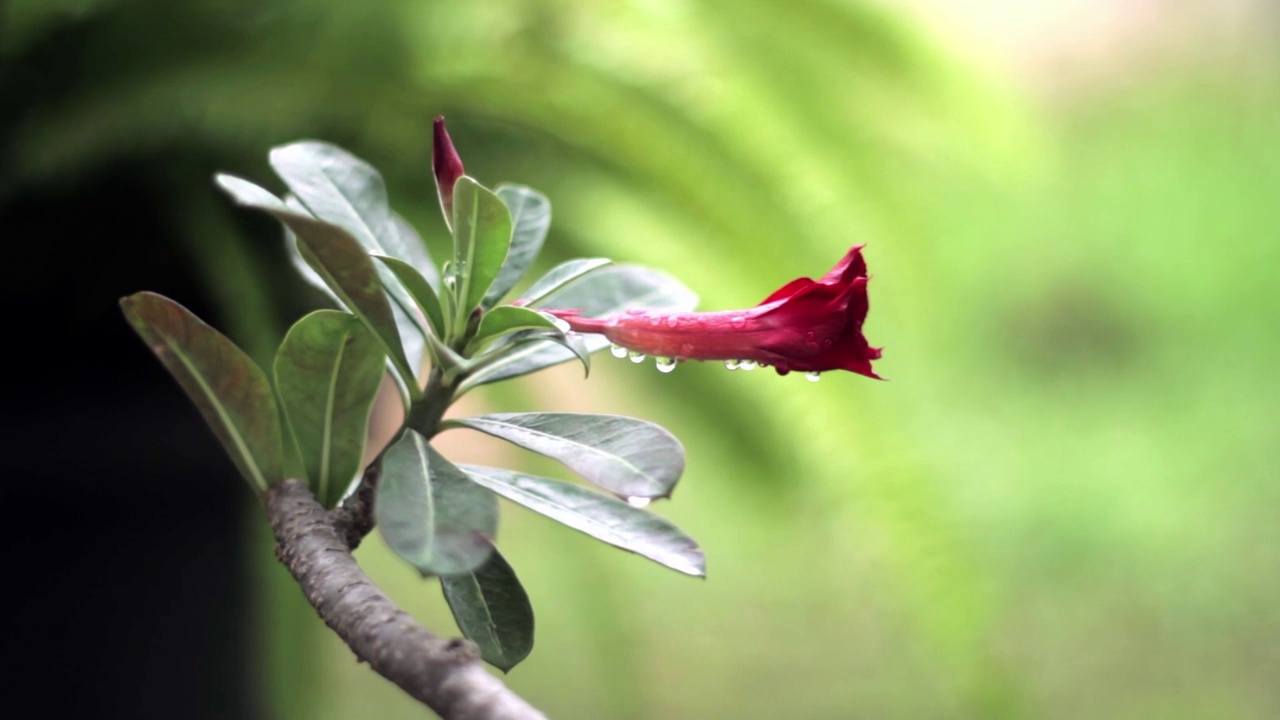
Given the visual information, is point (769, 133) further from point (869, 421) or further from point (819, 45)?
point (869, 421)

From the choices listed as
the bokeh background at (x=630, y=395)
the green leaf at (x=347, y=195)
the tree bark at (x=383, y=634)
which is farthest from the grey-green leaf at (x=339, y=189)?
the bokeh background at (x=630, y=395)

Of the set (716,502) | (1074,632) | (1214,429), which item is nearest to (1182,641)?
(1074,632)

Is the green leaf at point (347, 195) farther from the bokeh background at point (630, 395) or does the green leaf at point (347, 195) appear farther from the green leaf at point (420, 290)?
the bokeh background at point (630, 395)

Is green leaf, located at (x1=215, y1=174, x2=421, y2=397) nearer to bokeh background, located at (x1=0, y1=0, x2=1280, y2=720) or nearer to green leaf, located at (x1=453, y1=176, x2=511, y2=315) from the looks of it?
green leaf, located at (x1=453, y1=176, x2=511, y2=315)

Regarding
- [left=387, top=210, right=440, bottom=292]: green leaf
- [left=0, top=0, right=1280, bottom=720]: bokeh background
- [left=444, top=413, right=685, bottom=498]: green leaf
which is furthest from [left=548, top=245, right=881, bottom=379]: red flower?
[left=0, top=0, right=1280, bottom=720]: bokeh background

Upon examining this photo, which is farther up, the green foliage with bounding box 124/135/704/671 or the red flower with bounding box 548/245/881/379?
the red flower with bounding box 548/245/881/379

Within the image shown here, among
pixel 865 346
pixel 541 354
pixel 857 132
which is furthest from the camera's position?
pixel 857 132
